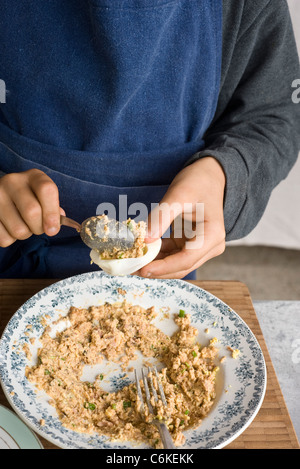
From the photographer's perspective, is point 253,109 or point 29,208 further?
point 253,109

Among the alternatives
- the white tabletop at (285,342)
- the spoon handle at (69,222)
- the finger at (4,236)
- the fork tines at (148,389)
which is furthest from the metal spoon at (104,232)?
the white tabletop at (285,342)

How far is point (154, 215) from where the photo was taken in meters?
→ 0.82

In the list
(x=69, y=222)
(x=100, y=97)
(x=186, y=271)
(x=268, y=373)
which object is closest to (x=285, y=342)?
(x=268, y=373)

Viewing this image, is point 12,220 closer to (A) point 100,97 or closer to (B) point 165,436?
(A) point 100,97

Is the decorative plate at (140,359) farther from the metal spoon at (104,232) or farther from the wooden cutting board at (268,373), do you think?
the metal spoon at (104,232)

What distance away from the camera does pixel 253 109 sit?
44.8 inches

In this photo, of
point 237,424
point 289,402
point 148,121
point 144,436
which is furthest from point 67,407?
point 148,121

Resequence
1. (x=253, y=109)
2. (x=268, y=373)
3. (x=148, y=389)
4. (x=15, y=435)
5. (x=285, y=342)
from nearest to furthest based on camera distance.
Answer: (x=15, y=435) < (x=148, y=389) < (x=268, y=373) < (x=285, y=342) < (x=253, y=109)

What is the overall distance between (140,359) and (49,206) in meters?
0.34

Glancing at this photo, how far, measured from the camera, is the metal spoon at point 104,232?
80 centimetres

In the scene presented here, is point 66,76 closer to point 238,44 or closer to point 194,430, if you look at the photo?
point 238,44

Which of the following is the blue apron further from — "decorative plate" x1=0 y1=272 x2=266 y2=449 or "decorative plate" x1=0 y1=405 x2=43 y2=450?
"decorative plate" x1=0 y1=405 x2=43 y2=450

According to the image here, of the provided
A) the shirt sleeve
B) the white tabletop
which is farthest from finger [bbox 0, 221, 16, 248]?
the white tabletop

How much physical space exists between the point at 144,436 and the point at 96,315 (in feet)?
0.93
